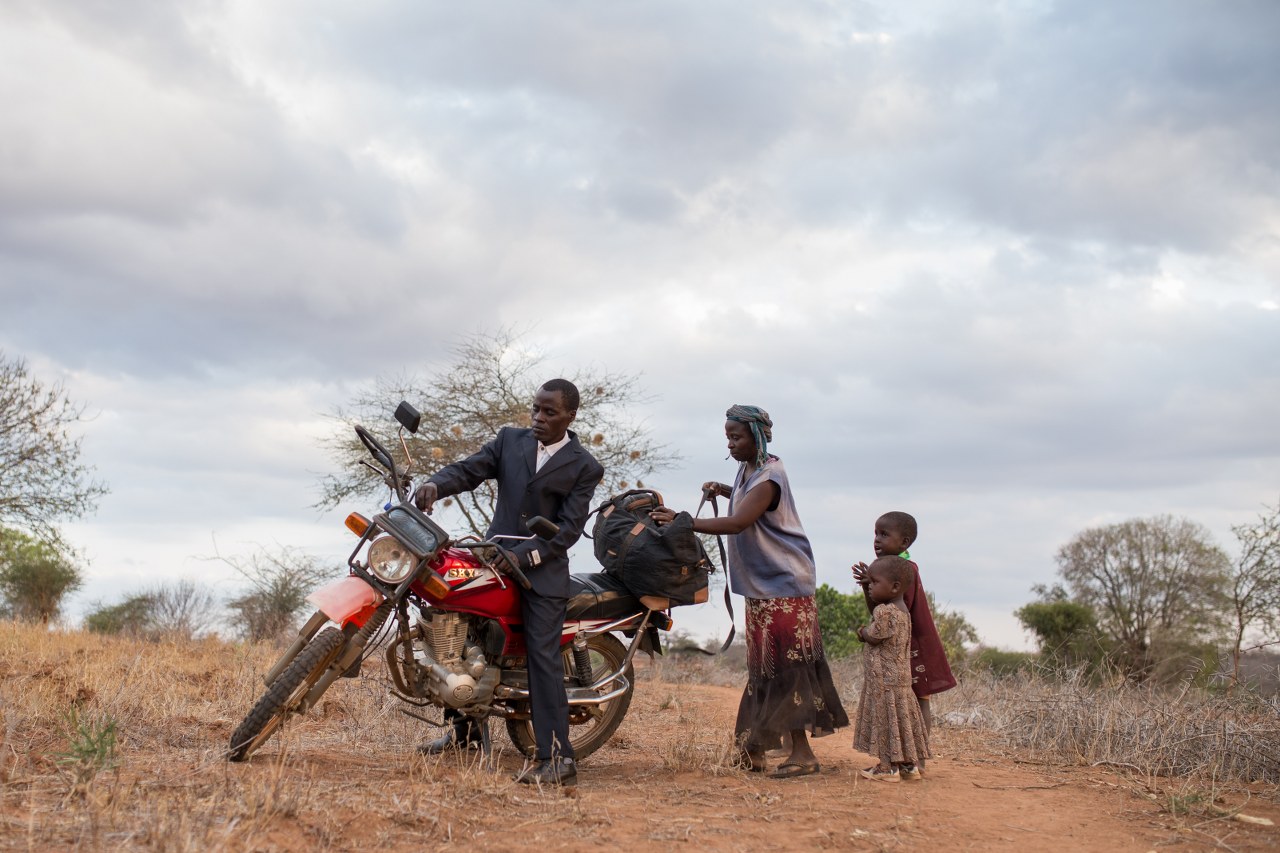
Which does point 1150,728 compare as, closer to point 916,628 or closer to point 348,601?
point 916,628

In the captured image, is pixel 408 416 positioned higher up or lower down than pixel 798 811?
higher up

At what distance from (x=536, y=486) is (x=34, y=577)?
19.9 metres

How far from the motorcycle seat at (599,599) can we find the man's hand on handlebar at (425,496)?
3.38 ft

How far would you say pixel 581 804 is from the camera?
506 cm

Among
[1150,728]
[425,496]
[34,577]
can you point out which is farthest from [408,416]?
[34,577]

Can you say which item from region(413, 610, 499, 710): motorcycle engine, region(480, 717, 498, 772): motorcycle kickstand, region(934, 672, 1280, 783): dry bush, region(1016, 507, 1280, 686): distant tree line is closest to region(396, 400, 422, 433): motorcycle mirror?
region(413, 610, 499, 710): motorcycle engine

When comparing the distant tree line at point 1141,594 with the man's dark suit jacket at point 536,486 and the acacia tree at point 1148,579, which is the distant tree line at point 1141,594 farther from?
the man's dark suit jacket at point 536,486

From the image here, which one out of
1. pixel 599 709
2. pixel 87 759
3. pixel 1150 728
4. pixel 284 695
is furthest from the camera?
pixel 1150 728

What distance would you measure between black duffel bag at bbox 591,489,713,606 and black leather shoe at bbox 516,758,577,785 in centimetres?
112

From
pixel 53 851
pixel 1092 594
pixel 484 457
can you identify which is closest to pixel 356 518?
pixel 484 457

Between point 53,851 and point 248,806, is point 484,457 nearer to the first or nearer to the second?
point 248,806

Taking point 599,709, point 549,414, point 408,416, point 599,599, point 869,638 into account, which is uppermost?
point 549,414

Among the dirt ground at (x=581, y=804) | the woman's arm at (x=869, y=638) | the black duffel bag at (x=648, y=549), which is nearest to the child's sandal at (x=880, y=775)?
the dirt ground at (x=581, y=804)

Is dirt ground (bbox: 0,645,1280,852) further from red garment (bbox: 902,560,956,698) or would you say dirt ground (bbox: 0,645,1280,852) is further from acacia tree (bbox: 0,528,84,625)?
acacia tree (bbox: 0,528,84,625)
